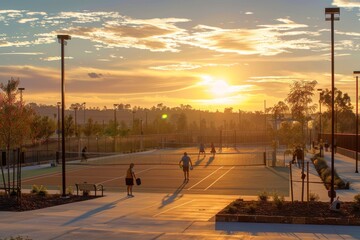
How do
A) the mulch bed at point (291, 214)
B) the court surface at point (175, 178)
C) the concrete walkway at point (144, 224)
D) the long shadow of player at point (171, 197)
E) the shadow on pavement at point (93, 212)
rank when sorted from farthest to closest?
the court surface at point (175, 178)
the long shadow of player at point (171, 197)
the shadow on pavement at point (93, 212)
the mulch bed at point (291, 214)
the concrete walkway at point (144, 224)

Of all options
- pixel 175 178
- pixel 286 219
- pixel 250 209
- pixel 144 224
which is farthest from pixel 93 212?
pixel 175 178

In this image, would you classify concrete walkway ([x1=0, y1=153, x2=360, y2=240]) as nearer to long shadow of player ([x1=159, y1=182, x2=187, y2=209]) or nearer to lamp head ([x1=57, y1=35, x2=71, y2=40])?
long shadow of player ([x1=159, y1=182, x2=187, y2=209])

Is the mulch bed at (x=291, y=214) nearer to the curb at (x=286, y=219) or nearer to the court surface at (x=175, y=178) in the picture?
the curb at (x=286, y=219)

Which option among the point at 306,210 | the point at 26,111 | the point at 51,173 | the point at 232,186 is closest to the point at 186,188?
the point at 232,186

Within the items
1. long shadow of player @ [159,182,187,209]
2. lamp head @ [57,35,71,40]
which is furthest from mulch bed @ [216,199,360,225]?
lamp head @ [57,35,71,40]

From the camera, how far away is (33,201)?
20.5m

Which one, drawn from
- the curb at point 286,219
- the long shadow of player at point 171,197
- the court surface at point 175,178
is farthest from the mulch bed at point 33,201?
the curb at point 286,219

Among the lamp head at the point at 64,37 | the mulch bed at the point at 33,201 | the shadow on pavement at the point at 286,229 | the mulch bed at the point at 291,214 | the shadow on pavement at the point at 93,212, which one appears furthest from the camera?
the lamp head at the point at 64,37

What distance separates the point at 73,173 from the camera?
36.6 meters

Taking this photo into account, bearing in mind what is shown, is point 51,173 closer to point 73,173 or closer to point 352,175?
point 73,173

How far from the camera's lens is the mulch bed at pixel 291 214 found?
15180 mm

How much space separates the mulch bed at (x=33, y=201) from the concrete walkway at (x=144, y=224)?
846 mm

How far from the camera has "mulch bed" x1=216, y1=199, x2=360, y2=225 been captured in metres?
15.2

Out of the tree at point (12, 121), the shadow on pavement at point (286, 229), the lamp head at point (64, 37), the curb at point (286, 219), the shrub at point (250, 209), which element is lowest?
the shadow on pavement at point (286, 229)
